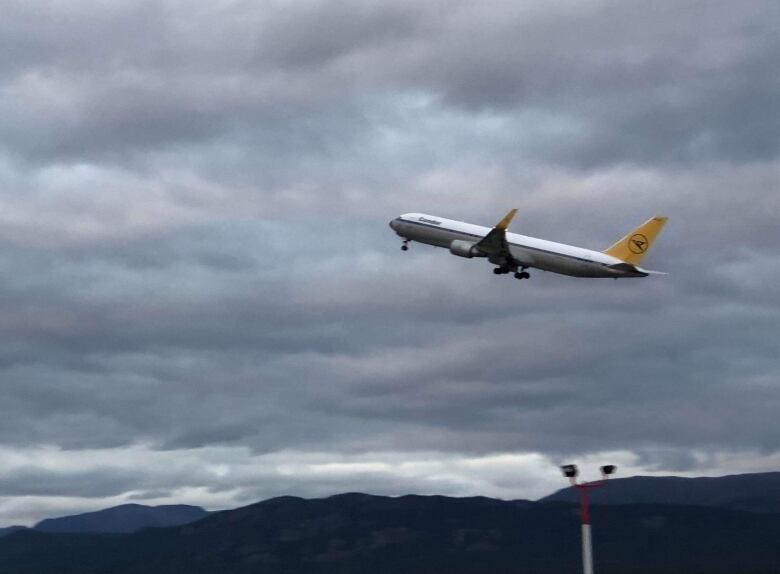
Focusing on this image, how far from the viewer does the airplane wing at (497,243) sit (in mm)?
184250

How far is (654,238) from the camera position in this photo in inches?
7461

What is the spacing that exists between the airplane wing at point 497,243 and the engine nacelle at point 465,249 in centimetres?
79

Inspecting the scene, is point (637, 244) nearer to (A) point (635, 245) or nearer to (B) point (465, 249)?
(A) point (635, 245)

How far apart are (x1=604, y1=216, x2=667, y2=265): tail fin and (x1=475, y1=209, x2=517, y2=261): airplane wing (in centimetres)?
1514

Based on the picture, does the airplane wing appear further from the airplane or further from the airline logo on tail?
the airline logo on tail

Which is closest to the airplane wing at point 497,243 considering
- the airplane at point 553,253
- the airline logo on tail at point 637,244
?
the airplane at point 553,253

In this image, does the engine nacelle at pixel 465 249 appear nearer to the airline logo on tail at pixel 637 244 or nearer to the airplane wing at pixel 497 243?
the airplane wing at pixel 497 243

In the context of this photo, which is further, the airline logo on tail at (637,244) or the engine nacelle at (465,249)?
the engine nacelle at (465,249)

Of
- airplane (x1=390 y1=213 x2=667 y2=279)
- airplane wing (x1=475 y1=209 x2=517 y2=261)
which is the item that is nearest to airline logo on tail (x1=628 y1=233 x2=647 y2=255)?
airplane (x1=390 y1=213 x2=667 y2=279)

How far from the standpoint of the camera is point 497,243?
18662 centimetres

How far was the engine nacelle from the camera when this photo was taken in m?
189

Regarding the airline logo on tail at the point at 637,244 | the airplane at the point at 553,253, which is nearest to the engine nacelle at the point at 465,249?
the airplane at the point at 553,253

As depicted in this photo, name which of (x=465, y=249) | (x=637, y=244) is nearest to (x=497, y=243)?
(x=465, y=249)

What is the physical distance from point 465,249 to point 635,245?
961 inches
